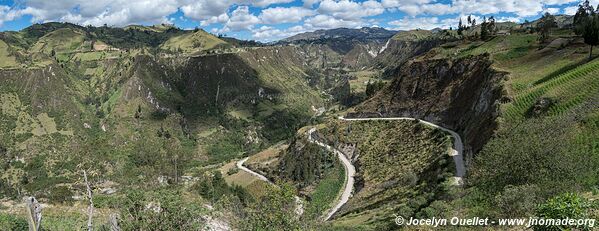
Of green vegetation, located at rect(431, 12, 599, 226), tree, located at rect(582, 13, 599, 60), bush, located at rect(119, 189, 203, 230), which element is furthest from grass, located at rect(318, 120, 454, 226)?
bush, located at rect(119, 189, 203, 230)

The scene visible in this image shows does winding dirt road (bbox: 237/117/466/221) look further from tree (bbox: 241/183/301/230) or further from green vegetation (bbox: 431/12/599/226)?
green vegetation (bbox: 431/12/599/226)

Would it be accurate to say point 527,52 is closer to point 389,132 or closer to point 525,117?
point 389,132

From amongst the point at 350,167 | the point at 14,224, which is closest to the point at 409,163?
the point at 350,167

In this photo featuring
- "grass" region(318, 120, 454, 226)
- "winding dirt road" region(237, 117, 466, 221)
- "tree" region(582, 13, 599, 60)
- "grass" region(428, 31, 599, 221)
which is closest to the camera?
"grass" region(428, 31, 599, 221)

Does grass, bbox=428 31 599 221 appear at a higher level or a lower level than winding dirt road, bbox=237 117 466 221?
higher

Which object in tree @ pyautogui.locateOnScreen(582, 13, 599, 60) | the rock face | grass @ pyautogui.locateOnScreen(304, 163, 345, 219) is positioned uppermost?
tree @ pyautogui.locateOnScreen(582, 13, 599, 60)

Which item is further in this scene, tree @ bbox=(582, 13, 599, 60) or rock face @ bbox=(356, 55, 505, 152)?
rock face @ bbox=(356, 55, 505, 152)

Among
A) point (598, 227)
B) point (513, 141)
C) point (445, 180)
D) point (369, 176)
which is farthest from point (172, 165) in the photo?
point (598, 227)

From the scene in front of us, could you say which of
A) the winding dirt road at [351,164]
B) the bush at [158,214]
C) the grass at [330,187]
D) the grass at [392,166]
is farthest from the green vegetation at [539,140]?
the grass at [330,187]

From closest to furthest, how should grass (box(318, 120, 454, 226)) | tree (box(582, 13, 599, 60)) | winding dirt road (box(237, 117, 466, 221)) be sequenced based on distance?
1. grass (box(318, 120, 454, 226))
2. winding dirt road (box(237, 117, 466, 221))
3. tree (box(582, 13, 599, 60))
